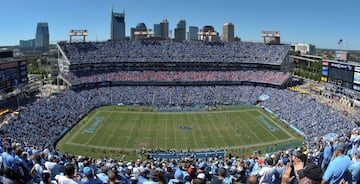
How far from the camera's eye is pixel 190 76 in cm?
7375

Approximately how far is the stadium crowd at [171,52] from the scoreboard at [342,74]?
16.6m

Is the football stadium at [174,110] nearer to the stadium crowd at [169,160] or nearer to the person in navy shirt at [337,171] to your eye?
the stadium crowd at [169,160]

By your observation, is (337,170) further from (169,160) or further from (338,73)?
(338,73)

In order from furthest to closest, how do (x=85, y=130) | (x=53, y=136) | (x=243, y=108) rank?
1. (x=243, y=108)
2. (x=85, y=130)
3. (x=53, y=136)

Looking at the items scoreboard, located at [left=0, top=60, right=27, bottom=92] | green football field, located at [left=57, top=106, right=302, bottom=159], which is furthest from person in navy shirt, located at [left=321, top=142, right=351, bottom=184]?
scoreboard, located at [left=0, top=60, right=27, bottom=92]

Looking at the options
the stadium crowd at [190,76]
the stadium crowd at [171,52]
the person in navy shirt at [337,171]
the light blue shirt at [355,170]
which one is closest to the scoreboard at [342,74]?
the stadium crowd at [190,76]

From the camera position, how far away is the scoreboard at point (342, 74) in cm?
5228

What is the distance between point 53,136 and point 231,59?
46.4m

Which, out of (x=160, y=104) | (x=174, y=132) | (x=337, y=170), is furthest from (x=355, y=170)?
(x=160, y=104)

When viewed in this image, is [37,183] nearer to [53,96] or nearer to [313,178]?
[313,178]

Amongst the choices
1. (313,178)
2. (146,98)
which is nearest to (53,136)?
(146,98)

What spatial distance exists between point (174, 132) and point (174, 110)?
12509 mm

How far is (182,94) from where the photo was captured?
67250mm

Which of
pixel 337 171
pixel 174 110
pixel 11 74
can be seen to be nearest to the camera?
pixel 337 171
